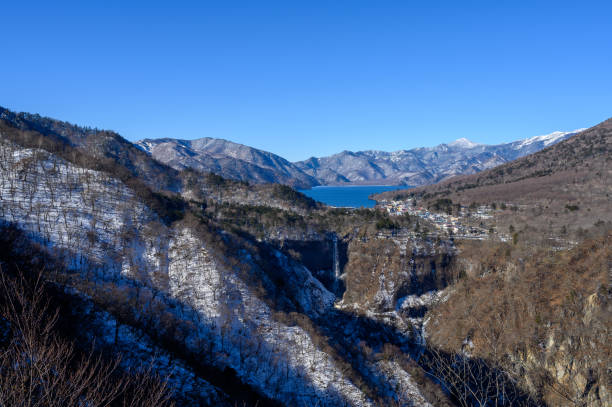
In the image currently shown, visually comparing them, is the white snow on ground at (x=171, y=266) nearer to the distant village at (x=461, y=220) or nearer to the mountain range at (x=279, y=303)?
the mountain range at (x=279, y=303)

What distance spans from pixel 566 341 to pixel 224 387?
35.0 meters

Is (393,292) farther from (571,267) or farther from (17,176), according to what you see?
(17,176)

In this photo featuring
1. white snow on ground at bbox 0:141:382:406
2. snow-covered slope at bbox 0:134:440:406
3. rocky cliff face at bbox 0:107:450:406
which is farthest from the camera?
white snow on ground at bbox 0:141:382:406

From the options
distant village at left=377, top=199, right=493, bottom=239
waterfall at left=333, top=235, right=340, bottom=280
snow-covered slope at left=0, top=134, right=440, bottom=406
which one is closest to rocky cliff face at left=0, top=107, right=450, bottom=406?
snow-covered slope at left=0, top=134, right=440, bottom=406

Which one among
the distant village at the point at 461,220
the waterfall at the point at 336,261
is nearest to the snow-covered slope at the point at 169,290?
the waterfall at the point at 336,261

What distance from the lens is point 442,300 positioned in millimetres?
53688

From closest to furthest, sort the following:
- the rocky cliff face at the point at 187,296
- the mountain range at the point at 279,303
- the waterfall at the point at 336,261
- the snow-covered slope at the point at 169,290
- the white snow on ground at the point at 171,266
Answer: the mountain range at the point at 279,303 < the rocky cliff face at the point at 187,296 < the snow-covered slope at the point at 169,290 < the white snow on ground at the point at 171,266 < the waterfall at the point at 336,261

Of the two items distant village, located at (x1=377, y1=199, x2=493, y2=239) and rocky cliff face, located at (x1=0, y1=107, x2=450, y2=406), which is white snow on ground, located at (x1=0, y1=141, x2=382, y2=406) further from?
distant village, located at (x1=377, y1=199, x2=493, y2=239)

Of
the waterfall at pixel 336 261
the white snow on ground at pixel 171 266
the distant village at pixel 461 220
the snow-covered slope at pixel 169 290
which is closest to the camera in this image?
the snow-covered slope at pixel 169 290

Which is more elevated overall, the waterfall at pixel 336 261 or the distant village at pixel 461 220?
the distant village at pixel 461 220

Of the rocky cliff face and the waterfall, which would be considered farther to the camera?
the waterfall

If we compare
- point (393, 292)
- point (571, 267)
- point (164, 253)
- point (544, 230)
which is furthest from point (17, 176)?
point (544, 230)

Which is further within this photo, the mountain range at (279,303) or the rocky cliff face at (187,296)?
the rocky cliff face at (187,296)

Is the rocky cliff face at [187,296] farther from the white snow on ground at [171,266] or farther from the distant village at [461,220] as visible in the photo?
the distant village at [461,220]
